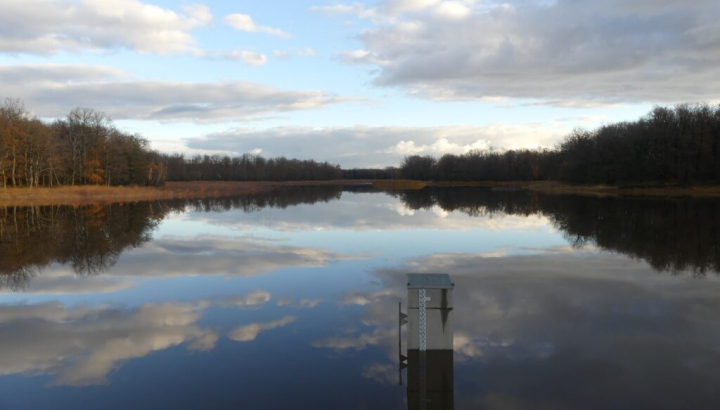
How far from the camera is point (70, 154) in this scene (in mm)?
52250

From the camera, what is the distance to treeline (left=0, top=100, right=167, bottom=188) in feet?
147

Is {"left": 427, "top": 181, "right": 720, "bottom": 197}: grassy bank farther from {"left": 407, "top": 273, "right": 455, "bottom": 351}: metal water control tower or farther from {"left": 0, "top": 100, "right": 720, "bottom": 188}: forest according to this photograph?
{"left": 407, "top": 273, "right": 455, "bottom": 351}: metal water control tower

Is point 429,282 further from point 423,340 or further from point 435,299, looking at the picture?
point 423,340

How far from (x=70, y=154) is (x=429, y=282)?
5580 cm

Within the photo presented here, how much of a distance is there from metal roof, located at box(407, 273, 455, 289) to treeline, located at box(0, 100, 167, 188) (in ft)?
153

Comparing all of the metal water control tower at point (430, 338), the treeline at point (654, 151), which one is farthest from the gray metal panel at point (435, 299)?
the treeline at point (654, 151)

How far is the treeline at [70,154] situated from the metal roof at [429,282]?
4678 centimetres

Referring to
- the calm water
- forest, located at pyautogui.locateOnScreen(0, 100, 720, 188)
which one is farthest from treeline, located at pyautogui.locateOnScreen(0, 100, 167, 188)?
the calm water

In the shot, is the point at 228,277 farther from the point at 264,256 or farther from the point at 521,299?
the point at 521,299

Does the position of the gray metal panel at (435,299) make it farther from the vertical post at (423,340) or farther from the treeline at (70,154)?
the treeline at (70,154)

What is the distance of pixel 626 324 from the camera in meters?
7.89

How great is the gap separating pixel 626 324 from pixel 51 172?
5161 cm

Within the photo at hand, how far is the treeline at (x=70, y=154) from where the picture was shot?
44.8 metres

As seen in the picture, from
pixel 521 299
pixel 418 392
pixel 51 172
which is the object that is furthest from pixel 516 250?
pixel 51 172
